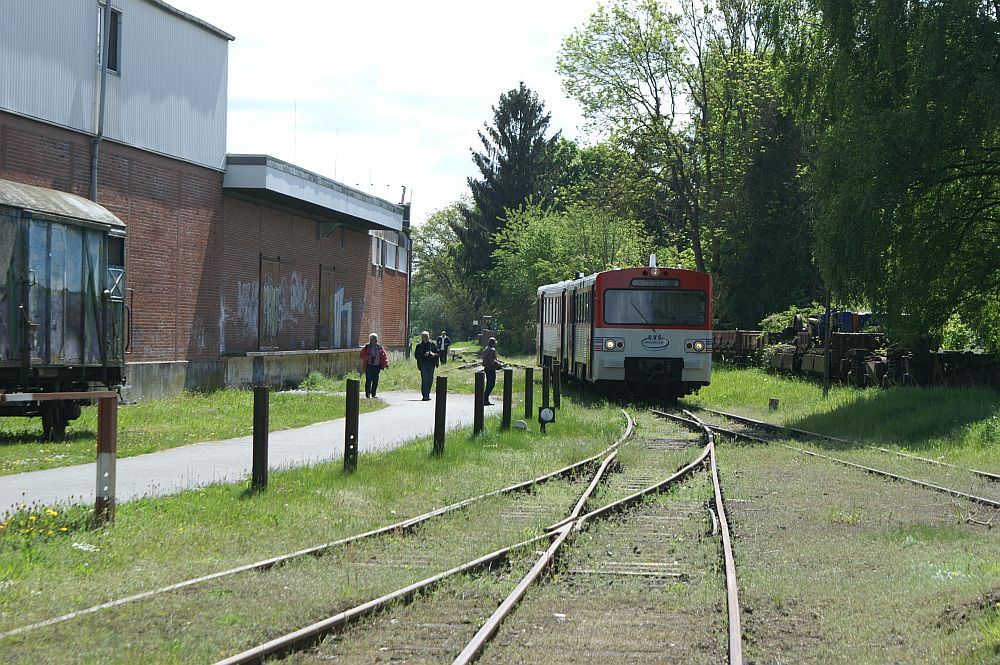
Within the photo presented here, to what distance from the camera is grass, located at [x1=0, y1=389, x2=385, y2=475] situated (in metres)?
14.6

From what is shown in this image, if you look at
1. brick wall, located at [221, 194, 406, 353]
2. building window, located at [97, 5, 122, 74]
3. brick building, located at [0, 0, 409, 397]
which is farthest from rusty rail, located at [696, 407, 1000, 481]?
building window, located at [97, 5, 122, 74]

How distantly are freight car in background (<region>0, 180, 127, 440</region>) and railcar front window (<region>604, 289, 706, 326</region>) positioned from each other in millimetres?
11685

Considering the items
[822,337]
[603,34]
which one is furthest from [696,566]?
[603,34]

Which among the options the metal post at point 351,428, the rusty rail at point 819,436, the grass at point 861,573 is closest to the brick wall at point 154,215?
the metal post at point 351,428

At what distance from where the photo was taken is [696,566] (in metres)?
8.74

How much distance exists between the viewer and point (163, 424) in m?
19.4

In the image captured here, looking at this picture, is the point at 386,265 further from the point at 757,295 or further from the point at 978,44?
the point at 978,44

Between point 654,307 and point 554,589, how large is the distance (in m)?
18.6

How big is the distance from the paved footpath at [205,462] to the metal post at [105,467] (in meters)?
0.88

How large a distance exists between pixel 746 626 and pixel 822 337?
1020 inches

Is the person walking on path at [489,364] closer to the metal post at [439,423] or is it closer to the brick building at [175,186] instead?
the brick building at [175,186]

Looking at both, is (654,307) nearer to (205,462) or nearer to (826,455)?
(826,455)

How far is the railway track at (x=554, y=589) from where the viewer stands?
6273mm

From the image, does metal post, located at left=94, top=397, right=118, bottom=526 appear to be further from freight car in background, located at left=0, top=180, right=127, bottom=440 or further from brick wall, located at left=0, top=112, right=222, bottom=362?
brick wall, located at left=0, top=112, right=222, bottom=362
